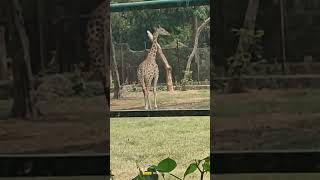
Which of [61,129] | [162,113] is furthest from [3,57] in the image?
[162,113]

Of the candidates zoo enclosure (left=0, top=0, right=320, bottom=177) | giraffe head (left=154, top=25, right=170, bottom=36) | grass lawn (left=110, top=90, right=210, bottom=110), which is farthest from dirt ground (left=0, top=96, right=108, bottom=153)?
giraffe head (left=154, top=25, right=170, bottom=36)

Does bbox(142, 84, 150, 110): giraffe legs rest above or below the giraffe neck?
below

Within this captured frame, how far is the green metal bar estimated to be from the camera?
373cm

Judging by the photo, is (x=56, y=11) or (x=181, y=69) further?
(x=181, y=69)

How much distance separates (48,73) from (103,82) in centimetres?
16

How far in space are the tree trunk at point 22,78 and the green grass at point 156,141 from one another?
199 cm

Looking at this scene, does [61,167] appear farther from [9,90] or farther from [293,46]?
[293,46]

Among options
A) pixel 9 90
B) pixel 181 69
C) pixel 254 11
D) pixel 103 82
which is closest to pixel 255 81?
pixel 254 11

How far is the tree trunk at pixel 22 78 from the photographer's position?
4.70 feet

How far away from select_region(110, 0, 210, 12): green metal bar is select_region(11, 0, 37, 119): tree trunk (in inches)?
91.7

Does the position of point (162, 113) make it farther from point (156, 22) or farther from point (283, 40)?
point (283, 40)

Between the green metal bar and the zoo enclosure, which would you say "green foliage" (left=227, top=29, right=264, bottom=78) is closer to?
the zoo enclosure

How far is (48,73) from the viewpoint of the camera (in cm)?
143

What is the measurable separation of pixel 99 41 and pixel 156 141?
10.3 ft
